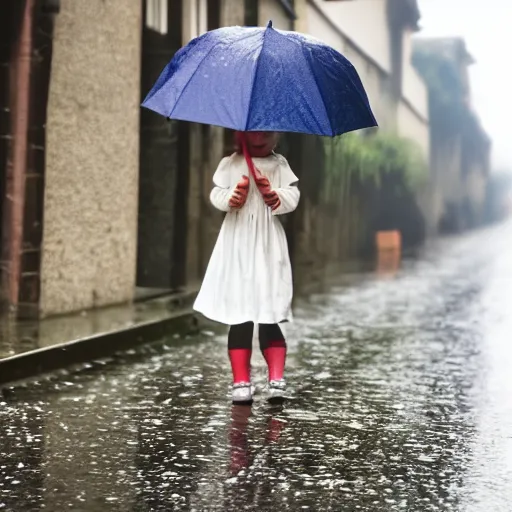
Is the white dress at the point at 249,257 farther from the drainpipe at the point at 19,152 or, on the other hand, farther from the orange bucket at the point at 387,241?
the orange bucket at the point at 387,241

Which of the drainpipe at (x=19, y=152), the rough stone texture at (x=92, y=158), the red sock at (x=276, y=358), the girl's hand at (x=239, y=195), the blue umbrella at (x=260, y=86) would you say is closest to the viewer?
the blue umbrella at (x=260, y=86)

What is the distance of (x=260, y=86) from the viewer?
6.96 meters

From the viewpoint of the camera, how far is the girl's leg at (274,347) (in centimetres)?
762

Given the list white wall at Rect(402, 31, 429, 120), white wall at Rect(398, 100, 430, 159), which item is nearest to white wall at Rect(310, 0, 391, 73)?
white wall at Rect(398, 100, 430, 159)

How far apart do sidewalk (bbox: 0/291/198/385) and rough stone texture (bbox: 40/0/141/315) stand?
33 cm

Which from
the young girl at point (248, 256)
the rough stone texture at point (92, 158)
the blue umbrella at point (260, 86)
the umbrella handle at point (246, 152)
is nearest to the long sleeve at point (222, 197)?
the young girl at point (248, 256)

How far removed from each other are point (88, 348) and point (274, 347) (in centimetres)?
215

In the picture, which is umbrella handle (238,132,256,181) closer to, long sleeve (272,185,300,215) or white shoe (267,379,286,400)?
long sleeve (272,185,300,215)

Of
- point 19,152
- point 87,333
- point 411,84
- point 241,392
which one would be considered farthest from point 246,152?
point 411,84

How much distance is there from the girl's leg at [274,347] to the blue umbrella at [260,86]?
1.24 metres

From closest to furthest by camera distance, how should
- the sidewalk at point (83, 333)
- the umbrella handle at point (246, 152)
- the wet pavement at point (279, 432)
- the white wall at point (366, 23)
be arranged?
1. the wet pavement at point (279, 432)
2. the umbrella handle at point (246, 152)
3. the sidewalk at point (83, 333)
4. the white wall at point (366, 23)

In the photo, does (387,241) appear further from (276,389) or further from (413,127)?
(276,389)

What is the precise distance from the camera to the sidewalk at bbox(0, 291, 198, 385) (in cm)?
856

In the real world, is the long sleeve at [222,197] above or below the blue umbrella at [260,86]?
below
